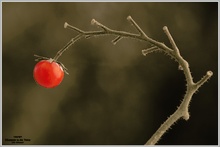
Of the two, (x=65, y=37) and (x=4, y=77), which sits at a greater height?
(x=65, y=37)

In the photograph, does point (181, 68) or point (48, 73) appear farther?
point (48, 73)

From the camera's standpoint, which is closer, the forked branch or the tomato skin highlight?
the forked branch

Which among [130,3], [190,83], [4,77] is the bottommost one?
[4,77]

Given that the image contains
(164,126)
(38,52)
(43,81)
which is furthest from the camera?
(38,52)

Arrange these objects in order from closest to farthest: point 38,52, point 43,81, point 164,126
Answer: point 164,126, point 43,81, point 38,52

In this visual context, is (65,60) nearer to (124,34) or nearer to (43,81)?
(43,81)

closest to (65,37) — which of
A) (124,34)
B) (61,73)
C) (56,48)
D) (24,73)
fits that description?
(56,48)

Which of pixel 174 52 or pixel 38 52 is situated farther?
pixel 38 52

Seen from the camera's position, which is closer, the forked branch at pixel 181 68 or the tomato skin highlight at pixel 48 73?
the forked branch at pixel 181 68
